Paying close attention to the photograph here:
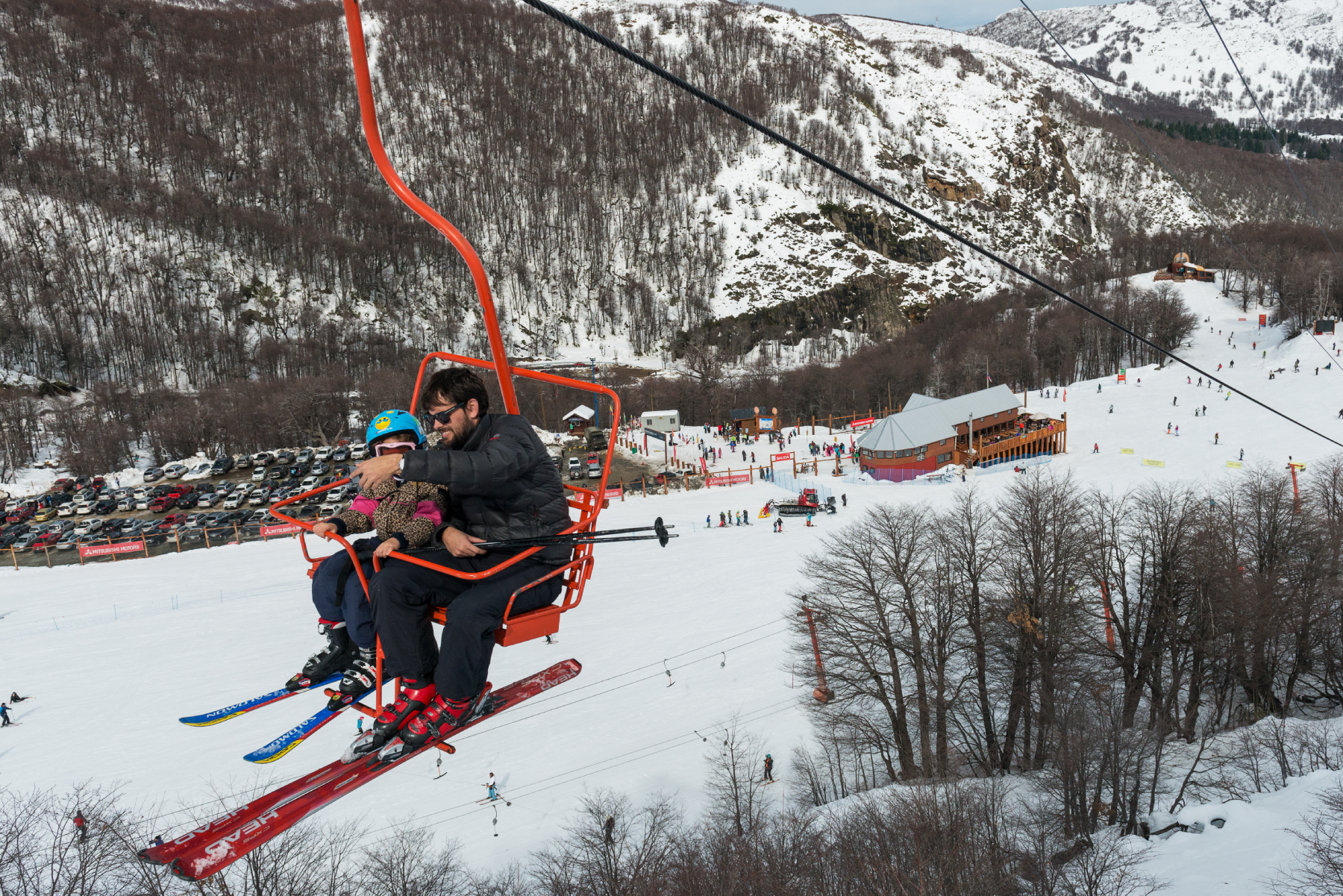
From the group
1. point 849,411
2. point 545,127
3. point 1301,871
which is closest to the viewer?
point 1301,871

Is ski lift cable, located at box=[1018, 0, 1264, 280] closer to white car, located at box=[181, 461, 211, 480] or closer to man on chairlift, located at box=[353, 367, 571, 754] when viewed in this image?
man on chairlift, located at box=[353, 367, 571, 754]

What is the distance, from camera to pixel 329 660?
542 cm

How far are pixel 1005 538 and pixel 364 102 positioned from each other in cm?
2541

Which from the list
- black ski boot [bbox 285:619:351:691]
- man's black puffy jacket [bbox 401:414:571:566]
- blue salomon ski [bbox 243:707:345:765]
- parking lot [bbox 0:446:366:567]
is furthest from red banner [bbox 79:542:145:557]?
man's black puffy jacket [bbox 401:414:571:566]

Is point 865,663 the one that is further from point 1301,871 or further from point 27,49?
point 27,49

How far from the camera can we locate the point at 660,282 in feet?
408

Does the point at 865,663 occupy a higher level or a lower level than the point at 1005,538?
lower

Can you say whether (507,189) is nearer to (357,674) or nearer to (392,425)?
(357,674)

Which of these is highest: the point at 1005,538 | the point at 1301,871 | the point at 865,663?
the point at 1005,538

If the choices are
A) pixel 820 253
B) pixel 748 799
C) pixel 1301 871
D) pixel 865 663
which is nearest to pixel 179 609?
pixel 748 799

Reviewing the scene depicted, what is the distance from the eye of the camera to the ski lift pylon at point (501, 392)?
4.16 m

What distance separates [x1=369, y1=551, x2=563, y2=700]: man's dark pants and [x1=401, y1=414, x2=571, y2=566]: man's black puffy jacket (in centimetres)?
25

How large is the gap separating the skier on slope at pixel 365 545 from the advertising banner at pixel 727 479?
40.3 m

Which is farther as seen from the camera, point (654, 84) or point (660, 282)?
point (654, 84)
